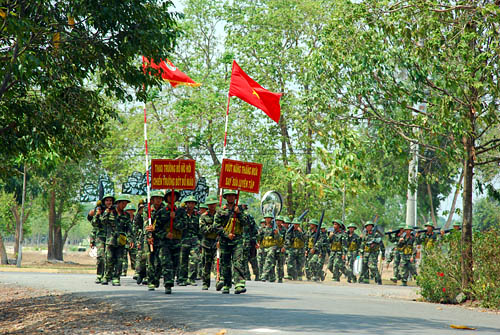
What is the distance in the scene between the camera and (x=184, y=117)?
3781 centimetres

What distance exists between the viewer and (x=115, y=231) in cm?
1706

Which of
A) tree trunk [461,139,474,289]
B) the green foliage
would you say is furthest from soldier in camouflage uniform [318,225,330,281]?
the green foliage

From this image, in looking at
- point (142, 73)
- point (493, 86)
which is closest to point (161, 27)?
point (142, 73)

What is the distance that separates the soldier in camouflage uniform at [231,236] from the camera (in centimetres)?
1467

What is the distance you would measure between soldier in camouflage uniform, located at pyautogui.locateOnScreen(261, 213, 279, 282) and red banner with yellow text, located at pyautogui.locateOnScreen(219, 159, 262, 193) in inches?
318

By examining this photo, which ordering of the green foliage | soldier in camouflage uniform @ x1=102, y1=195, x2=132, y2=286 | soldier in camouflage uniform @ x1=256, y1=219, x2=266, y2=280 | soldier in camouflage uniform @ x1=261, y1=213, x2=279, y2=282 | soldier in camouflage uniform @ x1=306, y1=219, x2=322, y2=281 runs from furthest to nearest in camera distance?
soldier in camouflage uniform @ x1=306, y1=219, x2=322, y2=281, soldier in camouflage uniform @ x1=256, y1=219, x2=266, y2=280, soldier in camouflage uniform @ x1=261, y1=213, x2=279, y2=282, soldier in camouflage uniform @ x1=102, y1=195, x2=132, y2=286, the green foliage

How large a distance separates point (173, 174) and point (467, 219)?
6.89 metres

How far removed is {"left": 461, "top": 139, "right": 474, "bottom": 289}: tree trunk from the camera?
16.1m

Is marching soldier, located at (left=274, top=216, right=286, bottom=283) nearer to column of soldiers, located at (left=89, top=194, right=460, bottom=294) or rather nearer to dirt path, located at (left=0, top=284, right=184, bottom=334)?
column of soldiers, located at (left=89, top=194, right=460, bottom=294)

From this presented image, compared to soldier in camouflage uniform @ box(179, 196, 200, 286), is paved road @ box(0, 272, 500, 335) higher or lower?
lower

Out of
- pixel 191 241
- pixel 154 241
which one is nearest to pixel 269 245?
pixel 191 241

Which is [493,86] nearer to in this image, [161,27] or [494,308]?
[494,308]

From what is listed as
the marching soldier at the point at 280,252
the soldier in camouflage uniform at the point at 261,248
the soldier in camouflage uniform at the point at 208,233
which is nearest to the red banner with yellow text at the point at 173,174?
the soldier in camouflage uniform at the point at 208,233

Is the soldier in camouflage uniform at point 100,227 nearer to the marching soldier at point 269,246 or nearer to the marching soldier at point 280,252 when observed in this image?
the marching soldier at point 269,246
